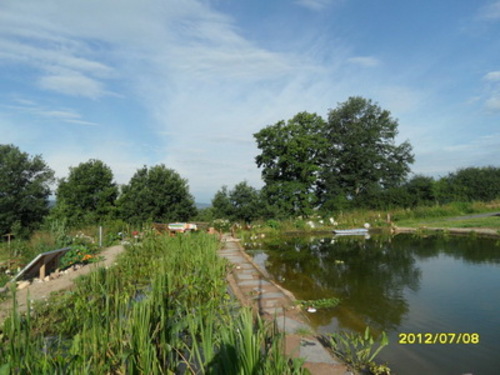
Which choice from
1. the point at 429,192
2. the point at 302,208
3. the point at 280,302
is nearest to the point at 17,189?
the point at 302,208

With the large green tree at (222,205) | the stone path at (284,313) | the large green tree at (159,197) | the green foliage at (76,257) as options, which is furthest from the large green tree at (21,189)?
the stone path at (284,313)

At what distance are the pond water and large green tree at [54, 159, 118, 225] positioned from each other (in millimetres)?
15588

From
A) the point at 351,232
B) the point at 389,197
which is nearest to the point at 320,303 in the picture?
the point at 351,232

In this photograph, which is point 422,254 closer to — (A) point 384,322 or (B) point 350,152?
(A) point 384,322

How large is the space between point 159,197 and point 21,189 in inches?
447

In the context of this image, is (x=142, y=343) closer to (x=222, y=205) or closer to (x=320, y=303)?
(x=320, y=303)

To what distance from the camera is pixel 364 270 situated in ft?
20.6

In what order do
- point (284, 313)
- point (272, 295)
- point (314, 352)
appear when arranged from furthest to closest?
point (272, 295) < point (314, 352) < point (284, 313)

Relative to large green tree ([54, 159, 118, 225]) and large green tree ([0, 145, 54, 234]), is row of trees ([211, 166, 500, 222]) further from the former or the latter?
large green tree ([0, 145, 54, 234])

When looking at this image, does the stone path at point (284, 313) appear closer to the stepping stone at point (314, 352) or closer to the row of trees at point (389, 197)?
the stepping stone at point (314, 352)

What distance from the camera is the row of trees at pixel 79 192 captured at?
1753 cm

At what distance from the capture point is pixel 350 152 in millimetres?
22953

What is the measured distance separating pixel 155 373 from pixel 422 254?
7.77 m
